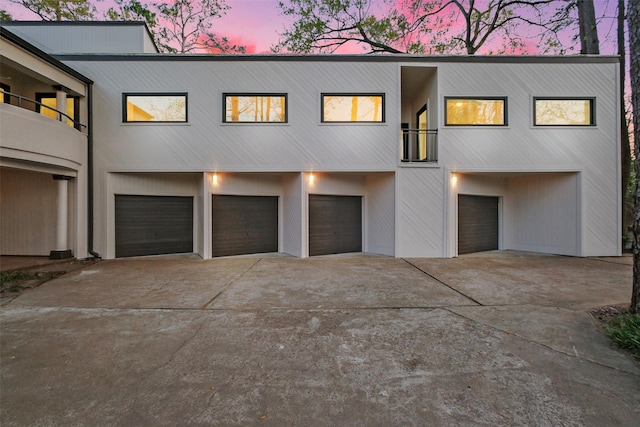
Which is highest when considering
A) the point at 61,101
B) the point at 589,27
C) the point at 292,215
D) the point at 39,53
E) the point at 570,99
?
the point at 589,27

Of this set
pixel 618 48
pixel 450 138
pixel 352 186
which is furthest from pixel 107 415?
pixel 618 48

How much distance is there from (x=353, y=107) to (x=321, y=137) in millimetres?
1337

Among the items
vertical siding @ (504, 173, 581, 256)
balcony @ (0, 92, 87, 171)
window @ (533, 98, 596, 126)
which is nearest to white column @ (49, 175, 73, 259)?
balcony @ (0, 92, 87, 171)

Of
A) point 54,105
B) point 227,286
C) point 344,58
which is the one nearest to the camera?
point 227,286

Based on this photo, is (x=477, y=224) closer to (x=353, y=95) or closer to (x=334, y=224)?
(x=334, y=224)

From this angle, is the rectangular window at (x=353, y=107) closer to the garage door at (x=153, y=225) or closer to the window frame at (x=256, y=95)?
the window frame at (x=256, y=95)

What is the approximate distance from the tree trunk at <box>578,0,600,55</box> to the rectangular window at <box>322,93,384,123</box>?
26.9 feet

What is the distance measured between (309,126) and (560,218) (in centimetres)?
834

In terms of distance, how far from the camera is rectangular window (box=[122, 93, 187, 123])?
827 centimetres

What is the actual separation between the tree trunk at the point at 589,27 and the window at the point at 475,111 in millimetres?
4980

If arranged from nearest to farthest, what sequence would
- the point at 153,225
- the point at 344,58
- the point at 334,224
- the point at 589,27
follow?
1. the point at 344,58
2. the point at 153,225
3. the point at 334,224
4. the point at 589,27

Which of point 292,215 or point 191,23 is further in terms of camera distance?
point 191,23

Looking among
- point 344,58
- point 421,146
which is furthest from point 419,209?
point 344,58

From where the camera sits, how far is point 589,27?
988cm
